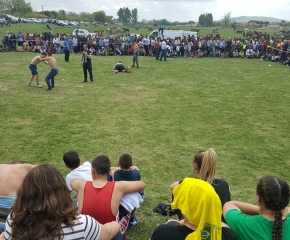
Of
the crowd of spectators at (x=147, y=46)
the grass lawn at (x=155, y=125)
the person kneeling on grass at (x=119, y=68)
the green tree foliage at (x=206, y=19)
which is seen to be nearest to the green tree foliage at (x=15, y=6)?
the green tree foliage at (x=206, y=19)

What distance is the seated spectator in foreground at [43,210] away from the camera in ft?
7.05

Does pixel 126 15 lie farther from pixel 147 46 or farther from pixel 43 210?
pixel 43 210

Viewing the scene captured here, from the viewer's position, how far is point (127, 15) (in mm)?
126062

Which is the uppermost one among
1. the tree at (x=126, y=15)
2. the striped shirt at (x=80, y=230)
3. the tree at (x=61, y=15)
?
the tree at (x=126, y=15)

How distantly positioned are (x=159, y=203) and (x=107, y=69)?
50.6ft

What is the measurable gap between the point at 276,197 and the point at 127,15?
131 m

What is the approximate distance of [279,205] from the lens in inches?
103

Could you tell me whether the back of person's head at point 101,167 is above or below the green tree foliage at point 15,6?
below

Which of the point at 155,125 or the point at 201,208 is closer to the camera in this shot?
the point at 201,208

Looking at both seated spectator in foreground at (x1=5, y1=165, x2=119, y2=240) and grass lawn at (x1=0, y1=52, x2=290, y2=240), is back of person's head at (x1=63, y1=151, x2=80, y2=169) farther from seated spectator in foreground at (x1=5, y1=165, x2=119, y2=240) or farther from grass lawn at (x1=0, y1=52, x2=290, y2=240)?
seated spectator in foreground at (x1=5, y1=165, x2=119, y2=240)

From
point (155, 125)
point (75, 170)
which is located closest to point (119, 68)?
point (155, 125)

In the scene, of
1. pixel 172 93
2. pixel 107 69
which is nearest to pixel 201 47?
pixel 107 69

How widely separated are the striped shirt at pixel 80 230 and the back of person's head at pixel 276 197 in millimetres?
1415

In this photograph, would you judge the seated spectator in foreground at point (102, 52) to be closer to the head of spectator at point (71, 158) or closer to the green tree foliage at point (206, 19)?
the head of spectator at point (71, 158)
